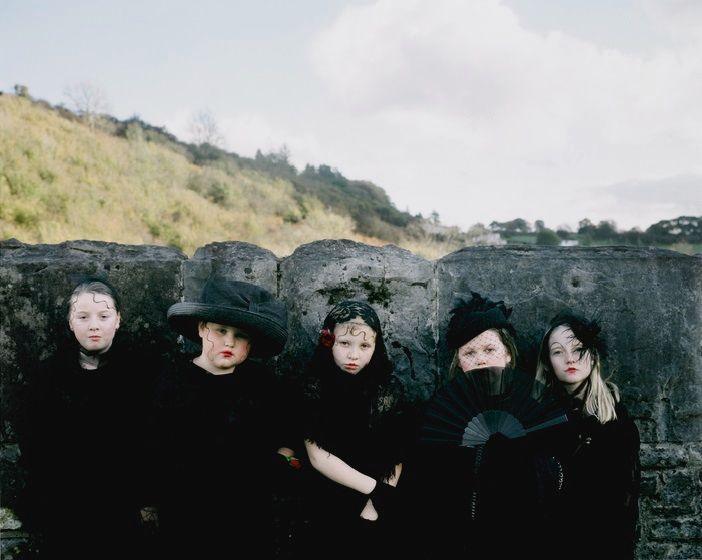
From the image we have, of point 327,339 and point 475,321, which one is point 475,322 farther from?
point 327,339

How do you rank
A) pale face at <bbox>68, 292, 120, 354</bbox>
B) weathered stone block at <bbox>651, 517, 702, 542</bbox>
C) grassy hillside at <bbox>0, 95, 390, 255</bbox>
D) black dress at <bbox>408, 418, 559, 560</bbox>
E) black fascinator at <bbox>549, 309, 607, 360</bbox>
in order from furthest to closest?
1. grassy hillside at <bbox>0, 95, 390, 255</bbox>
2. weathered stone block at <bbox>651, 517, 702, 542</bbox>
3. black fascinator at <bbox>549, 309, 607, 360</bbox>
4. pale face at <bbox>68, 292, 120, 354</bbox>
5. black dress at <bbox>408, 418, 559, 560</bbox>

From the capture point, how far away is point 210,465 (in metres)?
2.32

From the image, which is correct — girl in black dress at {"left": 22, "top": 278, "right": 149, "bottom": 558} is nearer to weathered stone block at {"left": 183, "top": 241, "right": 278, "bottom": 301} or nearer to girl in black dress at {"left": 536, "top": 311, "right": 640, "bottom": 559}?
weathered stone block at {"left": 183, "top": 241, "right": 278, "bottom": 301}

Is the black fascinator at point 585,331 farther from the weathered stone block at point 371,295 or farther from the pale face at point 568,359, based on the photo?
the weathered stone block at point 371,295

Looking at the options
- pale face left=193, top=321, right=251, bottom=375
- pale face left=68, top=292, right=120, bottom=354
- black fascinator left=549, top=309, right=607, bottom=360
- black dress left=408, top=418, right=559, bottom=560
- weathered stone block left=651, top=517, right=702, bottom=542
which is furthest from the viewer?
weathered stone block left=651, top=517, right=702, bottom=542

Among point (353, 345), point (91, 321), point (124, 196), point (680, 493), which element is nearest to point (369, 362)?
point (353, 345)

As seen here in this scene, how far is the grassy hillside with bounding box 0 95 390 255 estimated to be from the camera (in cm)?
1110

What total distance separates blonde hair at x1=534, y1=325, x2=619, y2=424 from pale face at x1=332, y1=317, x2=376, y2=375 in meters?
0.79

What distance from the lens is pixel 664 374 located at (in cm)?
309


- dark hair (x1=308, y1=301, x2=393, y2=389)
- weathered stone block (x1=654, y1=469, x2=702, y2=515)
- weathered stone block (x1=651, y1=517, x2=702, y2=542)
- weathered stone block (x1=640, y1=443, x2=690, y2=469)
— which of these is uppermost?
dark hair (x1=308, y1=301, x2=393, y2=389)

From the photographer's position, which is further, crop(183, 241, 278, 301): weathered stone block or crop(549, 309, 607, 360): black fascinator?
crop(183, 241, 278, 301): weathered stone block

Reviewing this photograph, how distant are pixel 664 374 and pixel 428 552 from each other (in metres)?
1.72

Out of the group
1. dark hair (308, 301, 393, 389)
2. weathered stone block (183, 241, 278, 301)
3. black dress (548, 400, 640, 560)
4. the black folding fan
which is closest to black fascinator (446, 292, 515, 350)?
the black folding fan

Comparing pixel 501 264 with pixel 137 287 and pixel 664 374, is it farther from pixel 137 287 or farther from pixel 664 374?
pixel 137 287
